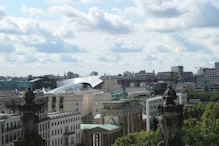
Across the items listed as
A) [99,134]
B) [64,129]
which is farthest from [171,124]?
[99,134]

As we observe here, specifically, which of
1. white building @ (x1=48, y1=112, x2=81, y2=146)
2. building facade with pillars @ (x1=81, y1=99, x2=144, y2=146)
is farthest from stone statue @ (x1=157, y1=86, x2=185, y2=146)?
building facade with pillars @ (x1=81, y1=99, x2=144, y2=146)

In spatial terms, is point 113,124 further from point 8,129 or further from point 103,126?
point 8,129

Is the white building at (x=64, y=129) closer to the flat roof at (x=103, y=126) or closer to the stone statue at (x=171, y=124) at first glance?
the flat roof at (x=103, y=126)

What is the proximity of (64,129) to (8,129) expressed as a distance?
88.5 ft

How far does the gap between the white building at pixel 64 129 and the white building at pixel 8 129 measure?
15.3 m

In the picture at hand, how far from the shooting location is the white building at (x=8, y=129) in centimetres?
8126

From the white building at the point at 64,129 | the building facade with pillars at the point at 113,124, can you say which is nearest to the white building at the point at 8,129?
the white building at the point at 64,129

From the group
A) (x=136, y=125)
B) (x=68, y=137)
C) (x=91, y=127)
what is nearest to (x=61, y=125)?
(x=68, y=137)

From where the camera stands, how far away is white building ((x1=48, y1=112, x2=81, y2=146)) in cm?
10319

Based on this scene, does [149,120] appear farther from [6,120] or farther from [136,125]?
[6,120]

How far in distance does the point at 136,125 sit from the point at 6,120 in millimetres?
61924

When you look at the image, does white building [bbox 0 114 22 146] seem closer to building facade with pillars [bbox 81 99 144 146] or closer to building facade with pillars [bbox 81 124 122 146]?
building facade with pillars [bbox 81 124 122 146]

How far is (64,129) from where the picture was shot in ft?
360

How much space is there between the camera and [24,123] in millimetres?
28406
